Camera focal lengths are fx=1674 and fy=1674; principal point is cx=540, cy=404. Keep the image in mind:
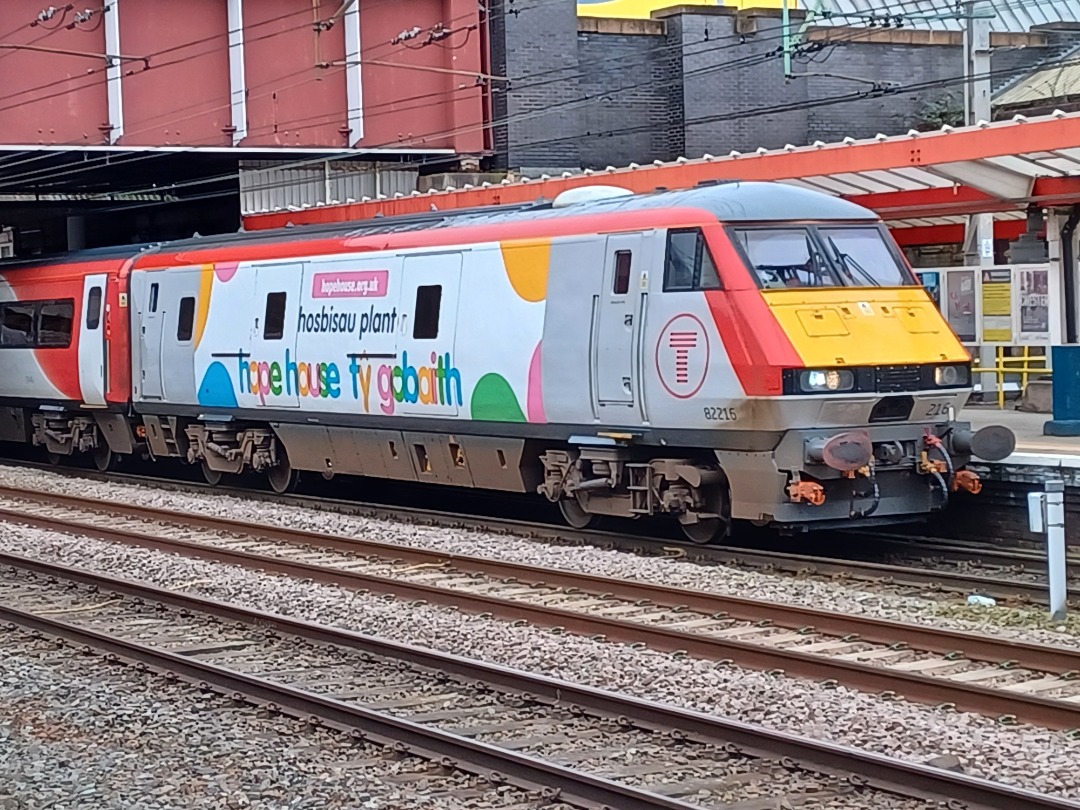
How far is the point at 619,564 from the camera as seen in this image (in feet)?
43.1

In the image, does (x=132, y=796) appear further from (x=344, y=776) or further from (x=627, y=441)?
(x=627, y=441)

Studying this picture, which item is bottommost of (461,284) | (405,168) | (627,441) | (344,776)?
(344,776)

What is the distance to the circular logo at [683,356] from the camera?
13086mm

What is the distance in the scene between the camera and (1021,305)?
1780cm

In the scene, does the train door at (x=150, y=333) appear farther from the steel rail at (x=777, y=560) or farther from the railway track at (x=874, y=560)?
the railway track at (x=874, y=560)

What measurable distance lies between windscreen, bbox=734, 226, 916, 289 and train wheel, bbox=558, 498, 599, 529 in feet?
10.2

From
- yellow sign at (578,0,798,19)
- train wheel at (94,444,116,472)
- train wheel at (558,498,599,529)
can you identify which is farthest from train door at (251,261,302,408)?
yellow sign at (578,0,798,19)

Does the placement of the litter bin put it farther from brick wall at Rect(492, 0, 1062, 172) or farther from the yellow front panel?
brick wall at Rect(492, 0, 1062, 172)

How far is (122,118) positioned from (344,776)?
19182 mm

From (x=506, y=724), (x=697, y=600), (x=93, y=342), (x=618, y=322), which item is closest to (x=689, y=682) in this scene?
(x=506, y=724)

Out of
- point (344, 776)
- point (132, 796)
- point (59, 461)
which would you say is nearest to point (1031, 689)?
point (344, 776)

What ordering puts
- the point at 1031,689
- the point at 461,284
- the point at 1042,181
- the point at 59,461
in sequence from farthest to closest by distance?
the point at 59,461
the point at 1042,181
the point at 461,284
the point at 1031,689

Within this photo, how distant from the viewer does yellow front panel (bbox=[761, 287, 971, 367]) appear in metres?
12.8

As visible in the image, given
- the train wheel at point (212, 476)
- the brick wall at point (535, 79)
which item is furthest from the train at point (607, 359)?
the brick wall at point (535, 79)
